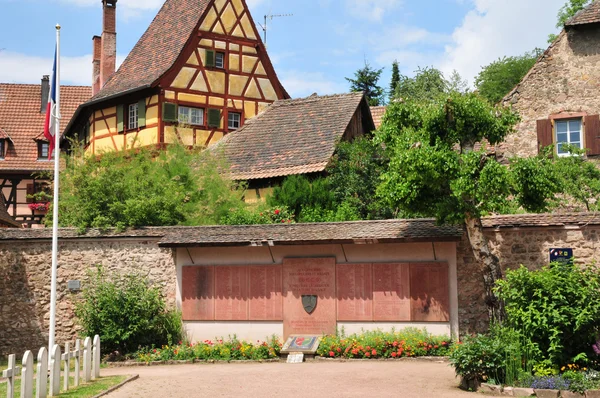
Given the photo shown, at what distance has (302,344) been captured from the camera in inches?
695

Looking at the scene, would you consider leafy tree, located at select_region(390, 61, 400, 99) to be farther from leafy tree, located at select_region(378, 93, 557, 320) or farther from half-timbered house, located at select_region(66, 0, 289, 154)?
leafy tree, located at select_region(378, 93, 557, 320)

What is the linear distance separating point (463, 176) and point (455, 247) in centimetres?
228

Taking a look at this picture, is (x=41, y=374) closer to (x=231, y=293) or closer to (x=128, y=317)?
(x=128, y=317)

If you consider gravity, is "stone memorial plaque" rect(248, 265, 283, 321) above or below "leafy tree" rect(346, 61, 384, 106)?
below

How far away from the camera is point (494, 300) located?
1616cm

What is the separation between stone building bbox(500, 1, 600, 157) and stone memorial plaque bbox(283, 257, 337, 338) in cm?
946

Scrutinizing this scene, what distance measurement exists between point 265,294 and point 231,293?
854 millimetres

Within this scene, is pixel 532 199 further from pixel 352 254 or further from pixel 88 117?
pixel 88 117

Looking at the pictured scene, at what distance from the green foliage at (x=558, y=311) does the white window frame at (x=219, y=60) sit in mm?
19573

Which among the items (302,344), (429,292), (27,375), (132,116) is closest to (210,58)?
(132,116)

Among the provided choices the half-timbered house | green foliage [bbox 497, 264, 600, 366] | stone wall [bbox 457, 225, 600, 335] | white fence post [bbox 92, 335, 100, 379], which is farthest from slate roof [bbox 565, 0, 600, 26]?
white fence post [bbox 92, 335, 100, 379]

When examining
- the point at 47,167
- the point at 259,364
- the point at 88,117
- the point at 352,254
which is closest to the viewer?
the point at 259,364

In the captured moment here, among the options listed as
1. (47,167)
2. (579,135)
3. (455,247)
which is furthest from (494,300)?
(47,167)

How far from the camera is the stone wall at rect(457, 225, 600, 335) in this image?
16.7 metres
